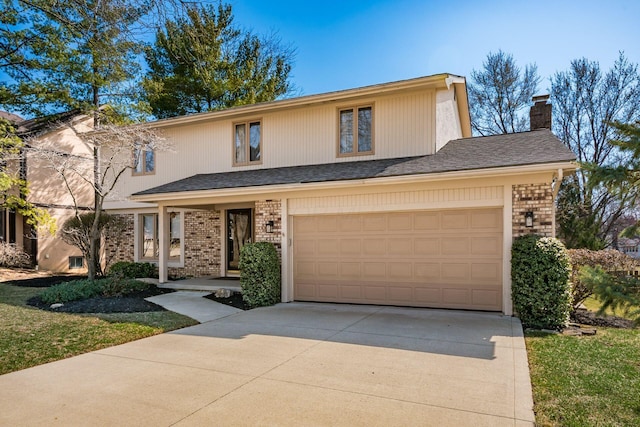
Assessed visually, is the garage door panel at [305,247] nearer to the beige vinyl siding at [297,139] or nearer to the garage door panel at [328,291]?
the garage door panel at [328,291]

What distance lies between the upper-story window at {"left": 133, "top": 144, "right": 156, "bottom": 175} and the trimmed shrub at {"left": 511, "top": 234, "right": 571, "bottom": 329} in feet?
38.3

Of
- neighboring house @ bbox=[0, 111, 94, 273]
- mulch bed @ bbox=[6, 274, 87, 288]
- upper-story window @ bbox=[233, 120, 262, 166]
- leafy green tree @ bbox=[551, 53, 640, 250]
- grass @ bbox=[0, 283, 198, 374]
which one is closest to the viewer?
grass @ bbox=[0, 283, 198, 374]

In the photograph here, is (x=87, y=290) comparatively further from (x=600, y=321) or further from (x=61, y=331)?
(x=600, y=321)

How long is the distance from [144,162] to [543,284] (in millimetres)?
12556

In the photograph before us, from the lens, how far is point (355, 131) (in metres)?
10.7

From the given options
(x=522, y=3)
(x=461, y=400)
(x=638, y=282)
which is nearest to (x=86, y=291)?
(x=461, y=400)

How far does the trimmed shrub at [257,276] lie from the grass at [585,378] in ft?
17.4

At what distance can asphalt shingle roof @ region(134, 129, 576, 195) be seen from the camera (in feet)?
25.6

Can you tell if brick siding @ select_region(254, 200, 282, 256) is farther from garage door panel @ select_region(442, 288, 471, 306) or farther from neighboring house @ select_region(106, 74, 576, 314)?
garage door panel @ select_region(442, 288, 471, 306)

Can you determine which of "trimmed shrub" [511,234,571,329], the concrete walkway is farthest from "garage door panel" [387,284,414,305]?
the concrete walkway

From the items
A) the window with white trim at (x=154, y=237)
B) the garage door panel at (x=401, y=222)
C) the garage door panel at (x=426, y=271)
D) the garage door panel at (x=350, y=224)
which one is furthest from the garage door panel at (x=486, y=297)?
the window with white trim at (x=154, y=237)

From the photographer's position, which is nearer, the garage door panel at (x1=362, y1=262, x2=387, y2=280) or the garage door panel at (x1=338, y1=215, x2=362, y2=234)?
the garage door panel at (x1=362, y1=262, x2=387, y2=280)

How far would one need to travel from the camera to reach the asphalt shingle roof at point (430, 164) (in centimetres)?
781

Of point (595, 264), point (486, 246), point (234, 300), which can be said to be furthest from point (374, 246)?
point (595, 264)
